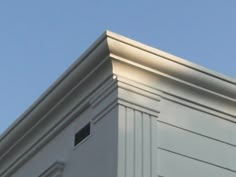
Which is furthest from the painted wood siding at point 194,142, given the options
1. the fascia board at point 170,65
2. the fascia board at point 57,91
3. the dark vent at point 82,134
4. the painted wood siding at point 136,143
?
the fascia board at point 57,91

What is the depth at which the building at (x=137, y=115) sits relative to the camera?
7492 mm

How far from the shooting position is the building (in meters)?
7.49

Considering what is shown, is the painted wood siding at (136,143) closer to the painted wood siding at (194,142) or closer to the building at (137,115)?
the building at (137,115)

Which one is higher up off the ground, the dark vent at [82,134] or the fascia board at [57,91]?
the fascia board at [57,91]

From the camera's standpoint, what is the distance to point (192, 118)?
8125 millimetres

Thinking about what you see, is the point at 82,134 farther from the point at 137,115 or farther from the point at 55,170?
the point at 137,115

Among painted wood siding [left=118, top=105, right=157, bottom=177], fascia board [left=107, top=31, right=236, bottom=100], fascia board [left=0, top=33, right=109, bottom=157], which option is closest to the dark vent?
fascia board [left=0, top=33, right=109, bottom=157]

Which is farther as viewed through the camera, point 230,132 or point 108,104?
point 230,132

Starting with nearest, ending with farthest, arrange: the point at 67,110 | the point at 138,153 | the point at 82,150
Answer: the point at 138,153 < the point at 82,150 < the point at 67,110

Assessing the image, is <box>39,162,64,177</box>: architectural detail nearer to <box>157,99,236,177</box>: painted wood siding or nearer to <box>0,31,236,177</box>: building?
<box>0,31,236,177</box>: building

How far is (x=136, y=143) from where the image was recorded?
7.45 m

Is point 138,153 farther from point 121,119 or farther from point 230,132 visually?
point 230,132

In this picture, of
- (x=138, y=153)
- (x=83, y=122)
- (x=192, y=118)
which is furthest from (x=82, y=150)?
(x=192, y=118)

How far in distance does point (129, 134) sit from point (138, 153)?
0.24m
